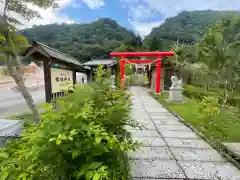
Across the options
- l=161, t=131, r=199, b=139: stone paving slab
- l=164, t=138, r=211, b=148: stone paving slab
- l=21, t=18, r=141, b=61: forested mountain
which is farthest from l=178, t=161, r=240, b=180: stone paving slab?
l=21, t=18, r=141, b=61: forested mountain

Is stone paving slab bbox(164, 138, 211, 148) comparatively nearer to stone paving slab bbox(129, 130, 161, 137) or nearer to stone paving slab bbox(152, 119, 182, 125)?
stone paving slab bbox(129, 130, 161, 137)

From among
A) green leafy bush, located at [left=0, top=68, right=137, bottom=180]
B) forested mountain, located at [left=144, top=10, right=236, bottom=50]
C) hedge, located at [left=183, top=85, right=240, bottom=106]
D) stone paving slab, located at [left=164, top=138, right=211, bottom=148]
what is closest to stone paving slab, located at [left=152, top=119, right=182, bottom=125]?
stone paving slab, located at [left=164, top=138, right=211, bottom=148]

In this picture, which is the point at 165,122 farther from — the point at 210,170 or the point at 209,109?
the point at 210,170

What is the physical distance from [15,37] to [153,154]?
12.1 feet

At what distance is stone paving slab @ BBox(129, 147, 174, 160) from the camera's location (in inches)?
95.3

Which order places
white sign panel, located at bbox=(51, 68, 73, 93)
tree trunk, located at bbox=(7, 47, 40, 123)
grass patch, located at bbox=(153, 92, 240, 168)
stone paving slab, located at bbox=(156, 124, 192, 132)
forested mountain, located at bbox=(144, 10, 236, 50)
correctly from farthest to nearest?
1. forested mountain, located at bbox=(144, 10, 236, 50)
2. white sign panel, located at bbox=(51, 68, 73, 93)
3. stone paving slab, located at bbox=(156, 124, 192, 132)
4. tree trunk, located at bbox=(7, 47, 40, 123)
5. grass patch, located at bbox=(153, 92, 240, 168)

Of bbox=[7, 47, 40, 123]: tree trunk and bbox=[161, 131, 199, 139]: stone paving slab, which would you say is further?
bbox=[7, 47, 40, 123]: tree trunk

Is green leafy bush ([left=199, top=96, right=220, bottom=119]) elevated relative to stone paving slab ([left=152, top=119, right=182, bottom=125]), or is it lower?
elevated

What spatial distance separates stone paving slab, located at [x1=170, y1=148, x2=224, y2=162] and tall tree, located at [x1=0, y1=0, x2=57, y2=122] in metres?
2.74

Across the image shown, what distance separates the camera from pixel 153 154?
2516 millimetres

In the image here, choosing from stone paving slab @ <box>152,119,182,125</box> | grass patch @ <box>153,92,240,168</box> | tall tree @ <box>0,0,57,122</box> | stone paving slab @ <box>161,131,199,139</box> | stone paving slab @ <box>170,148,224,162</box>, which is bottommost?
stone paving slab @ <box>152,119,182,125</box>

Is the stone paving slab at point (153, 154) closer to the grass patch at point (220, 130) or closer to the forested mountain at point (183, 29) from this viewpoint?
the grass patch at point (220, 130)

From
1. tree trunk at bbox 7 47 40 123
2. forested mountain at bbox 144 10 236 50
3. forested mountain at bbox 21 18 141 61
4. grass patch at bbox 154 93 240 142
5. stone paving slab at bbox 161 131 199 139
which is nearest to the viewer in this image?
grass patch at bbox 154 93 240 142

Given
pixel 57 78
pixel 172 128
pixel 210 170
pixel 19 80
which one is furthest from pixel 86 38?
pixel 210 170
